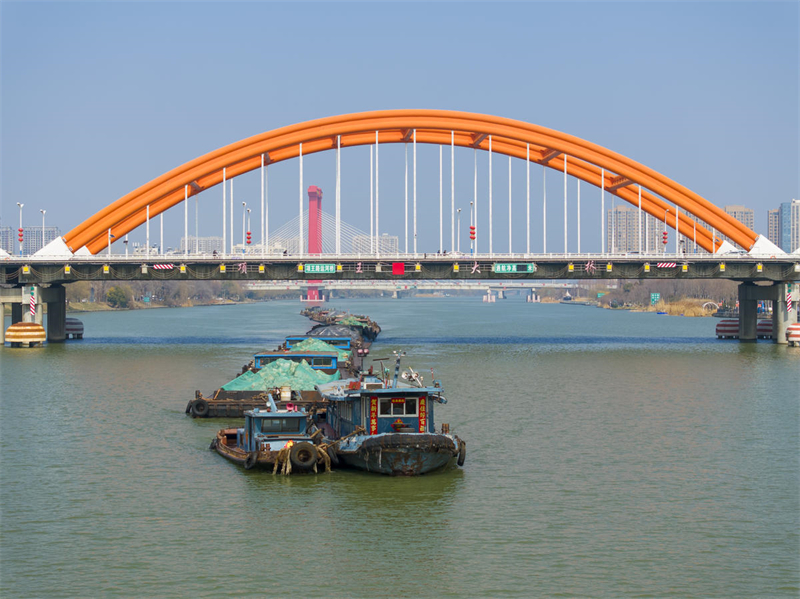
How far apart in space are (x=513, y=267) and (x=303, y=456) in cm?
4827

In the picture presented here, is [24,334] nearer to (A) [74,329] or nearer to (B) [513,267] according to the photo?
(A) [74,329]

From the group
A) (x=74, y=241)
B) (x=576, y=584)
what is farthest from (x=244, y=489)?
(x=74, y=241)

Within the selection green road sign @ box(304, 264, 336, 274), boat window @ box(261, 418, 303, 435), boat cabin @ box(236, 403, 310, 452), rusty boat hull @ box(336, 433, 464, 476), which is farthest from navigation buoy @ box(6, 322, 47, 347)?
rusty boat hull @ box(336, 433, 464, 476)

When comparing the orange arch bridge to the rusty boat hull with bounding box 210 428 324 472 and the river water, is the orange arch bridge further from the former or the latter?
the rusty boat hull with bounding box 210 428 324 472

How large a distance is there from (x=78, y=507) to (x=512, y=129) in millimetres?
59748

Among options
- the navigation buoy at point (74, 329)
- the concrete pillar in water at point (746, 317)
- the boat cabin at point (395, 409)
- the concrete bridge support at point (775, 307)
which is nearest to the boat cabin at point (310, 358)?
the boat cabin at point (395, 409)

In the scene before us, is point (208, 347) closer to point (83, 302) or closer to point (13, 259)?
point (13, 259)

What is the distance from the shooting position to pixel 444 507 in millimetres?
25078

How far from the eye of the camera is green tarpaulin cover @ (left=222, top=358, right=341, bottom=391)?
42219 millimetres

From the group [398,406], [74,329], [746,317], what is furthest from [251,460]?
[746,317]

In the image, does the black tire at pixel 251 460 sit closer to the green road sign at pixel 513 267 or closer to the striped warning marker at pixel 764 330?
the green road sign at pixel 513 267

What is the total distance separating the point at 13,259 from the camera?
7506cm

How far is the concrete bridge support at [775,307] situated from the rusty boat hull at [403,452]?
58.5 meters

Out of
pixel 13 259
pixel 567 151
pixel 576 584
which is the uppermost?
pixel 567 151
